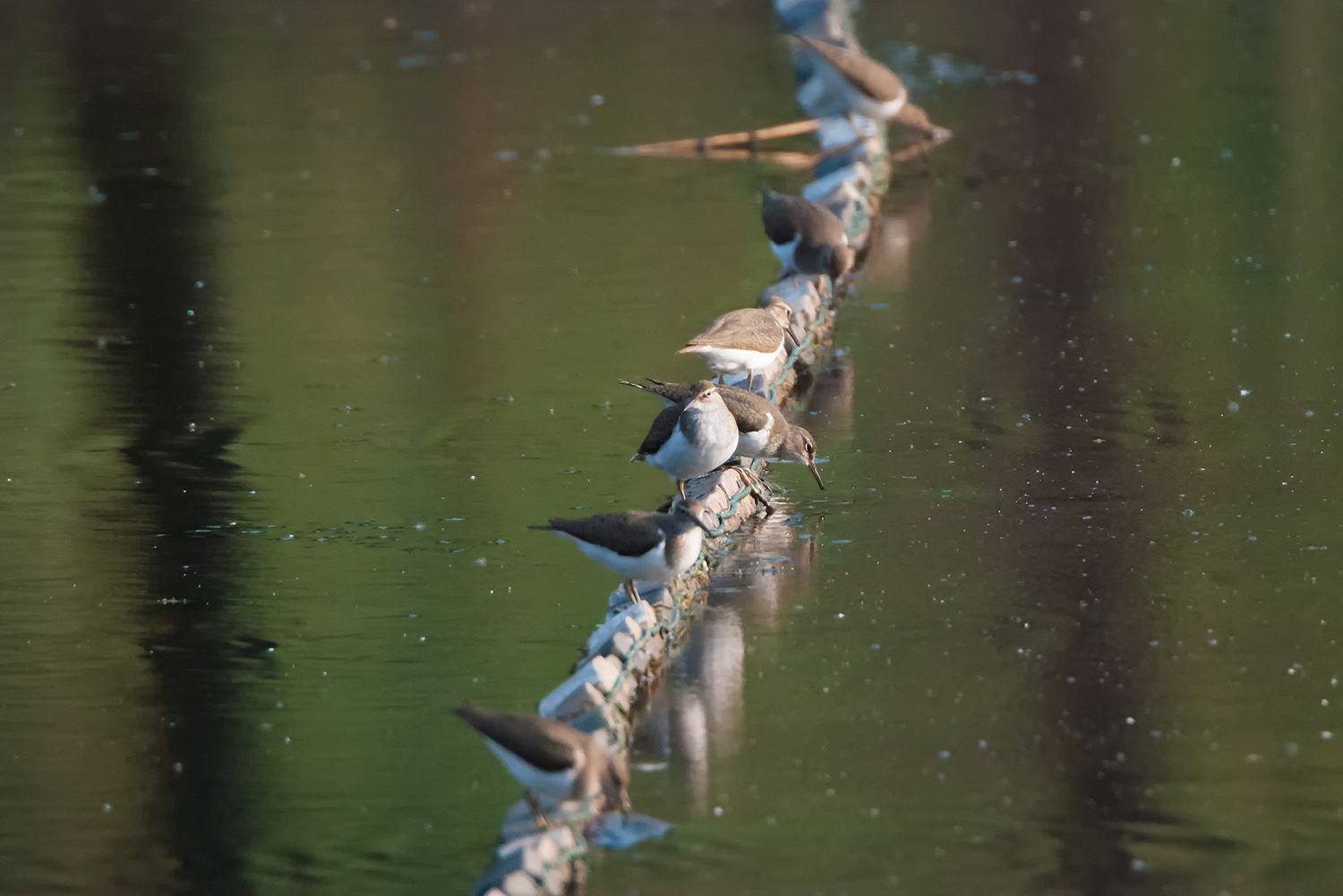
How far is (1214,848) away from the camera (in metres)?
5.47

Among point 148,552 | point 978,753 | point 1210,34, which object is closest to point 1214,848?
point 978,753

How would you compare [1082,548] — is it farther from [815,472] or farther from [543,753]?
[543,753]

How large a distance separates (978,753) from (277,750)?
2119mm

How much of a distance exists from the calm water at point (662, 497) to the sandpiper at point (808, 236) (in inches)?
14.0

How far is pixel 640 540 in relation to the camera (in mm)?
6738

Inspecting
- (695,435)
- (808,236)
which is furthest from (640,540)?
(808,236)

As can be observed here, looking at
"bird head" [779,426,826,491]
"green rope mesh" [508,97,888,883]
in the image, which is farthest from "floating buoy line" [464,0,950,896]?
"bird head" [779,426,826,491]

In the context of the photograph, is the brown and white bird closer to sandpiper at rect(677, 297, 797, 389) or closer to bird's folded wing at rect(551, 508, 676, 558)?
bird's folded wing at rect(551, 508, 676, 558)

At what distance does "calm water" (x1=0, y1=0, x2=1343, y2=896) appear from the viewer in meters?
5.79

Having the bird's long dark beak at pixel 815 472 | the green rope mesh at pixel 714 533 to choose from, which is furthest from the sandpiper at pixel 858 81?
the bird's long dark beak at pixel 815 472

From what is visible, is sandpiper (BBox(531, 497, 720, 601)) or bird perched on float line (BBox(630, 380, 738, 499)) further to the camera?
bird perched on float line (BBox(630, 380, 738, 499))

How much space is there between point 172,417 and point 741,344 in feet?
9.43

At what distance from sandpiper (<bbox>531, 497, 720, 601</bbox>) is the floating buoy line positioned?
177 mm

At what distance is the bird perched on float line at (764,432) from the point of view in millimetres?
8094
